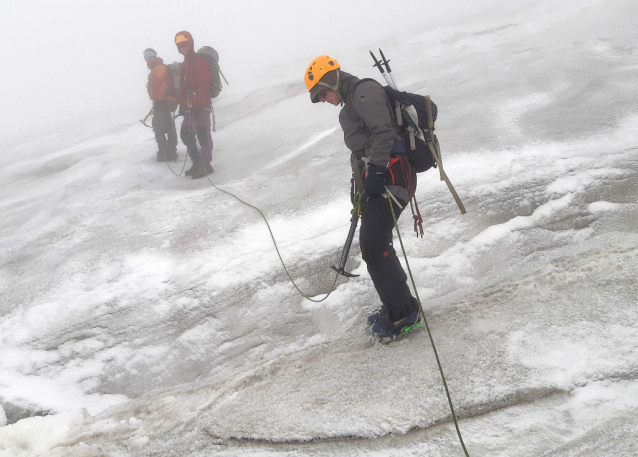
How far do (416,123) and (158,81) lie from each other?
5.60 metres

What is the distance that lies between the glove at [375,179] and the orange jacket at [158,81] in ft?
17.5

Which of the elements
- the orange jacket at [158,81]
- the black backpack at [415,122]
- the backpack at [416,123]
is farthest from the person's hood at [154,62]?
the backpack at [416,123]

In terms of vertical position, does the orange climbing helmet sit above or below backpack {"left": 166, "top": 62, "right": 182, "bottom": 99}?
below

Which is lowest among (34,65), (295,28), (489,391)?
(489,391)

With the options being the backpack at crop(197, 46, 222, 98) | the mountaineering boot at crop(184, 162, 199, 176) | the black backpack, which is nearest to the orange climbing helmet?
the black backpack

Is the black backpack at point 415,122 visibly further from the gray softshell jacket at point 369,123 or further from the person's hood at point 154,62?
Result: the person's hood at point 154,62

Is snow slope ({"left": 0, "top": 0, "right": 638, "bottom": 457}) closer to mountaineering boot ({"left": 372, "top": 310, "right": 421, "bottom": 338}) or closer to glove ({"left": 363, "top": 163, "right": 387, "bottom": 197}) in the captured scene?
mountaineering boot ({"left": 372, "top": 310, "right": 421, "bottom": 338})

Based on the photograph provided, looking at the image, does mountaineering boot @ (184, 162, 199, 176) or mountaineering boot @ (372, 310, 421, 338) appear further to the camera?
mountaineering boot @ (184, 162, 199, 176)

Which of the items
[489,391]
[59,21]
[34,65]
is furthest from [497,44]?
[59,21]

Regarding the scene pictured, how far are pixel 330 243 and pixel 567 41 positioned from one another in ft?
30.1

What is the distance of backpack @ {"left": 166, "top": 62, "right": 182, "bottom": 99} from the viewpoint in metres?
7.27

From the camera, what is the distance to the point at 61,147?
10.6 metres

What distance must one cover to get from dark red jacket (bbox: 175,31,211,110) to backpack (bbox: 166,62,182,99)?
340mm

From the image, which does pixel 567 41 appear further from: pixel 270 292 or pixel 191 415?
pixel 191 415
